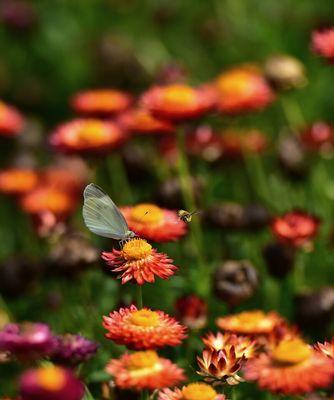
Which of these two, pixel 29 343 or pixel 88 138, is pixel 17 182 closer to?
pixel 88 138

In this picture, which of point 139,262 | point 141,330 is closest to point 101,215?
point 139,262

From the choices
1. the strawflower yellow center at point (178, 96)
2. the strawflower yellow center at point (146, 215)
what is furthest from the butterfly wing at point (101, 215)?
the strawflower yellow center at point (178, 96)

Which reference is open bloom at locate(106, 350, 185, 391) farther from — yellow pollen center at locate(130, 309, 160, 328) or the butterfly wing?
the butterfly wing

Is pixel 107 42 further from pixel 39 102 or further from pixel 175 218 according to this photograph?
pixel 175 218

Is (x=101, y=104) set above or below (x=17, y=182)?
above

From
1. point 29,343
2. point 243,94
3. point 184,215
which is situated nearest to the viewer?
point 29,343

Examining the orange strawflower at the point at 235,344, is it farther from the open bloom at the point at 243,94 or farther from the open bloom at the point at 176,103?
the open bloom at the point at 243,94

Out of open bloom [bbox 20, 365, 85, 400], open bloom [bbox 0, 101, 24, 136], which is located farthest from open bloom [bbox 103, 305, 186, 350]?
open bloom [bbox 0, 101, 24, 136]
